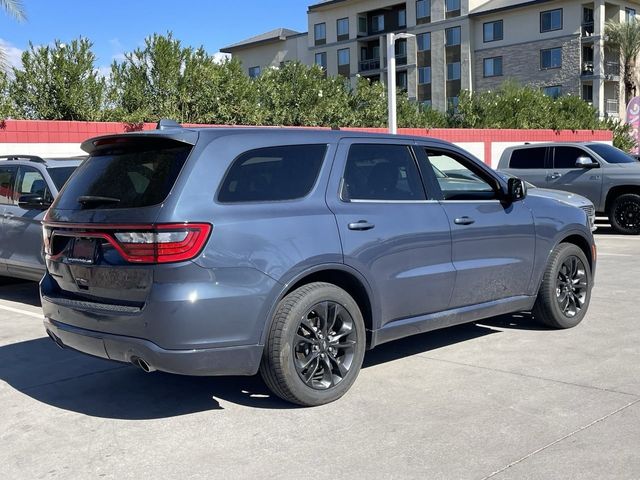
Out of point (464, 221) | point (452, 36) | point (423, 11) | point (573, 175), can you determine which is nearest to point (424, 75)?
point (452, 36)

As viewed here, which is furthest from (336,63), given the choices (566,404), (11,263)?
(566,404)

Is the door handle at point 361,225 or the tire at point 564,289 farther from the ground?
the door handle at point 361,225

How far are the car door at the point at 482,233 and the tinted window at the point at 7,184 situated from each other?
5.36 metres

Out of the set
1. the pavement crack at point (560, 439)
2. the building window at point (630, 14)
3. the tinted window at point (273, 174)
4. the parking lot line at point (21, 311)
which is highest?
the building window at point (630, 14)

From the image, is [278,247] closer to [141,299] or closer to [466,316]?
[141,299]

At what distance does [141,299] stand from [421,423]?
1.81m

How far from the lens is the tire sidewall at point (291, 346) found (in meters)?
4.55

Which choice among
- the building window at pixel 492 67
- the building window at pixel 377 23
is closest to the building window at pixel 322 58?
the building window at pixel 377 23

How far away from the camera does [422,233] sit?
538 cm

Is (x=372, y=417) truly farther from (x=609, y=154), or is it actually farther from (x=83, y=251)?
(x=609, y=154)

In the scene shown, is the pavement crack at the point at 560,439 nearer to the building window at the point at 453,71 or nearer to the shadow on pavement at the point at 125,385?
the shadow on pavement at the point at 125,385

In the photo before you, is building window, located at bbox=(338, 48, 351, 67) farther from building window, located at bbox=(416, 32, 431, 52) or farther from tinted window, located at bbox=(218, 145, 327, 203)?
tinted window, located at bbox=(218, 145, 327, 203)

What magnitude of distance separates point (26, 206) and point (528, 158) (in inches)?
438

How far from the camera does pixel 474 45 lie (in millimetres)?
55250
